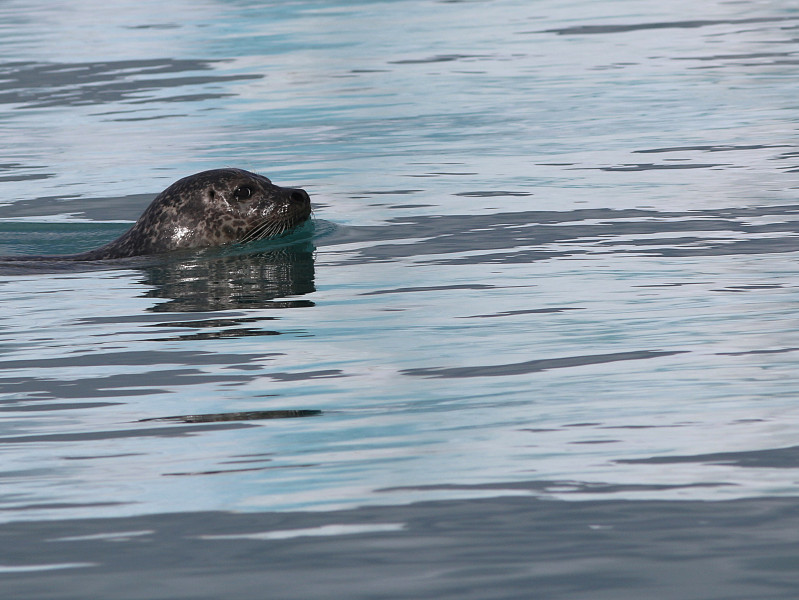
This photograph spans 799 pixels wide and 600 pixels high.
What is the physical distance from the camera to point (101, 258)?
398 inches

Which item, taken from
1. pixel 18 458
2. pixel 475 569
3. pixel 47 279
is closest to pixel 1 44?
pixel 47 279

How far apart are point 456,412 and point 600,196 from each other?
18.5ft

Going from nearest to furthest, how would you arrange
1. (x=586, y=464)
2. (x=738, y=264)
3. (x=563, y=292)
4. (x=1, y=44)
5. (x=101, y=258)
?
(x=586, y=464) < (x=563, y=292) < (x=738, y=264) < (x=101, y=258) < (x=1, y=44)

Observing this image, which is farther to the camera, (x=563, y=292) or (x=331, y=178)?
(x=331, y=178)

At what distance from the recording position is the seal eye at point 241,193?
33.9ft

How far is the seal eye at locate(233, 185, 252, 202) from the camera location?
1034 cm

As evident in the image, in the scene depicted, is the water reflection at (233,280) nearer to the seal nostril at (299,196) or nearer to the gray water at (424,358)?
the gray water at (424,358)

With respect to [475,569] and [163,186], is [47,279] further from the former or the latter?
[475,569]

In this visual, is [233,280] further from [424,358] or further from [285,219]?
[424,358]

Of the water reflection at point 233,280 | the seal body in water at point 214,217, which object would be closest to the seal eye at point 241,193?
the seal body in water at point 214,217

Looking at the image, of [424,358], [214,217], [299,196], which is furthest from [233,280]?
[424,358]

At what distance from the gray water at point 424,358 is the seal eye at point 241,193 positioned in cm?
47

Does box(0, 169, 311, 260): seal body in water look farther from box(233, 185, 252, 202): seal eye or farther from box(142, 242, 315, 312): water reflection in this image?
box(142, 242, 315, 312): water reflection

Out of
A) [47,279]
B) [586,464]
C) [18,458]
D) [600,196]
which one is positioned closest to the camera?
[586,464]
